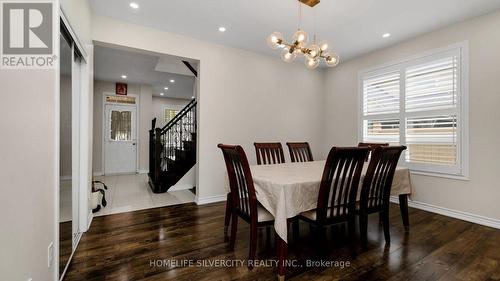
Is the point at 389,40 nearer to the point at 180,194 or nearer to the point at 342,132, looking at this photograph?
the point at 342,132

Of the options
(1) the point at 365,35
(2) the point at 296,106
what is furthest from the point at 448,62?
(2) the point at 296,106

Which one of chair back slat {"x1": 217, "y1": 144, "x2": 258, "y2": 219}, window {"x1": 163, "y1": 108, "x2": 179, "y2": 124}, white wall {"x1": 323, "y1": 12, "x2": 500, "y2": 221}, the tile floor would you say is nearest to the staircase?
the tile floor

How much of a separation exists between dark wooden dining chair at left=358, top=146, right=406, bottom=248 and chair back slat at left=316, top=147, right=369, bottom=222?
0.17 metres

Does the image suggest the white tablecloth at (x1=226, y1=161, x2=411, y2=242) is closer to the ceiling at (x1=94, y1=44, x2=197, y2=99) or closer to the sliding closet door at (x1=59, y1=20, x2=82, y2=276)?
the sliding closet door at (x1=59, y1=20, x2=82, y2=276)

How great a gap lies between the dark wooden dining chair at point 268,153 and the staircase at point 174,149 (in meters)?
1.79

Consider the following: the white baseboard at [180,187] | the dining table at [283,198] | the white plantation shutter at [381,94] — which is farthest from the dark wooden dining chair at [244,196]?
the white plantation shutter at [381,94]

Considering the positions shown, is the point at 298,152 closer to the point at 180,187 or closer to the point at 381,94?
the point at 381,94

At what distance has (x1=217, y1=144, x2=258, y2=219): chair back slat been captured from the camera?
1.83m

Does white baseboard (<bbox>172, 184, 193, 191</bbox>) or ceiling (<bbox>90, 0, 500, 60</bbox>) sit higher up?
ceiling (<bbox>90, 0, 500, 60</bbox>)

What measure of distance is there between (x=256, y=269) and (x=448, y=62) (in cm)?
375

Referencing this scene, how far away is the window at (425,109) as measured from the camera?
10.1 ft

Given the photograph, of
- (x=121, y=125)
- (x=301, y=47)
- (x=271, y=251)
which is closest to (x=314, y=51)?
(x=301, y=47)

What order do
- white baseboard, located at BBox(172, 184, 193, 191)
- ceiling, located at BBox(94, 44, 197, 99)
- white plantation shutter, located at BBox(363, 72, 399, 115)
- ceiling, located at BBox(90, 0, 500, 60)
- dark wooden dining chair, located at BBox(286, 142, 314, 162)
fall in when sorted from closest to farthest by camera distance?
ceiling, located at BBox(90, 0, 500, 60), dark wooden dining chair, located at BBox(286, 142, 314, 162), white plantation shutter, located at BBox(363, 72, 399, 115), ceiling, located at BBox(94, 44, 197, 99), white baseboard, located at BBox(172, 184, 193, 191)

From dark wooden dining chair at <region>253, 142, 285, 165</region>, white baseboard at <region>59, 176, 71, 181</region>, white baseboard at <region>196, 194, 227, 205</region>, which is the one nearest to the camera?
white baseboard at <region>59, 176, 71, 181</region>
